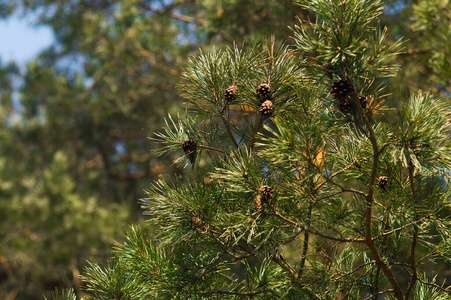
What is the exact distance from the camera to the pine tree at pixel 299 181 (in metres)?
0.64

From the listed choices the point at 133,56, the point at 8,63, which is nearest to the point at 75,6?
the point at 8,63

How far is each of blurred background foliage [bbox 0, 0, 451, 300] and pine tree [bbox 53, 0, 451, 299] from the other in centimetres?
170

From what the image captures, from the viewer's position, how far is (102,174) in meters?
4.75

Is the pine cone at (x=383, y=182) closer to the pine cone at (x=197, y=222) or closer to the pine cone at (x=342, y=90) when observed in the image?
the pine cone at (x=342, y=90)

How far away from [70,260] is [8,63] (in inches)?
90.6

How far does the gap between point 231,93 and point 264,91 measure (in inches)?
2.1

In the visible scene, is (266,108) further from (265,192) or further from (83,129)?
(83,129)

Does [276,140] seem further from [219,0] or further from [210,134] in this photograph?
[219,0]

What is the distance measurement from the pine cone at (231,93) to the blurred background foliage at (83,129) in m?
1.71

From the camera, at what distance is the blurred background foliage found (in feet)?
11.4

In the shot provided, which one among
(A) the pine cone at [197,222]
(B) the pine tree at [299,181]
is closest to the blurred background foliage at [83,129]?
(B) the pine tree at [299,181]

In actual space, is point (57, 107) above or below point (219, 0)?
below

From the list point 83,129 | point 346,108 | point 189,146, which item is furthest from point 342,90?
point 83,129

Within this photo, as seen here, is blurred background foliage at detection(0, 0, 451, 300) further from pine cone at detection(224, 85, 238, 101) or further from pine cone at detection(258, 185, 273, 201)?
pine cone at detection(258, 185, 273, 201)
